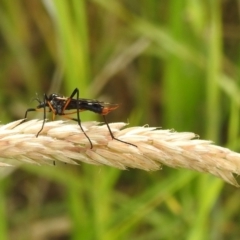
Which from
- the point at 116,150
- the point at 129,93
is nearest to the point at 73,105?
the point at 116,150

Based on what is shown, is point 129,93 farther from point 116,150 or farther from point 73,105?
point 116,150

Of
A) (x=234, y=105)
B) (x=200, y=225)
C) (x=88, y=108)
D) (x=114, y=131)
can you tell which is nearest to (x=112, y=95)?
(x=234, y=105)

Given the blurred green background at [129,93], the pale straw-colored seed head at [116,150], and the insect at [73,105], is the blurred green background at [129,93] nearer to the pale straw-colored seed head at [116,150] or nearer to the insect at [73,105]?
the insect at [73,105]

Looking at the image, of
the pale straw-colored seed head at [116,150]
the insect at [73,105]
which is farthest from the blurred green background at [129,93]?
the pale straw-colored seed head at [116,150]

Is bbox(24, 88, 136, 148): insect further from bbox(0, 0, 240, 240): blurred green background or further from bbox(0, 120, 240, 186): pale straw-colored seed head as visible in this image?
bbox(0, 0, 240, 240): blurred green background

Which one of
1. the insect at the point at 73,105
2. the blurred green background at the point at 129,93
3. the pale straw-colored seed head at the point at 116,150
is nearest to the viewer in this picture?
the pale straw-colored seed head at the point at 116,150
